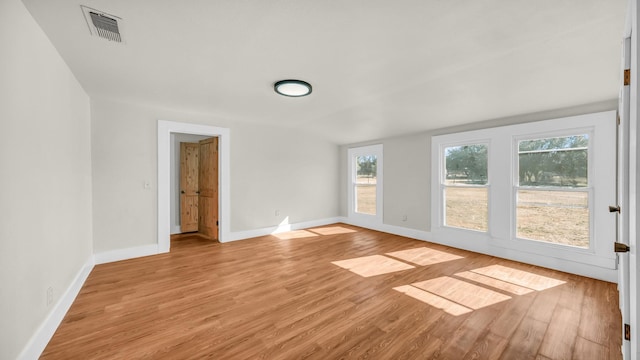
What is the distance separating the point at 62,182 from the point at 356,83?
3.08 m

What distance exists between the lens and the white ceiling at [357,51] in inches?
63.2

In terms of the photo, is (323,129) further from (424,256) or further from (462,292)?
(462,292)

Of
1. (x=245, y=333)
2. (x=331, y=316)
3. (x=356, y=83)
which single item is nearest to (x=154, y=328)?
(x=245, y=333)

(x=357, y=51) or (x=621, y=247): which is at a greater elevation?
(x=357, y=51)

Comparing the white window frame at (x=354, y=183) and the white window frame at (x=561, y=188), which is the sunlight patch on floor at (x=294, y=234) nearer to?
the white window frame at (x=354, y=183)

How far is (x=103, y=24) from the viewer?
1.77m

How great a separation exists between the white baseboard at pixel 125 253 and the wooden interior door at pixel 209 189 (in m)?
1.16

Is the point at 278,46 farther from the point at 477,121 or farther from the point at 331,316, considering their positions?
the point at 477,121

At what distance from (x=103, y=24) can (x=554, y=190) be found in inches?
208

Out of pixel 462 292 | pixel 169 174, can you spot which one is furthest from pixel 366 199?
pixel 169 174

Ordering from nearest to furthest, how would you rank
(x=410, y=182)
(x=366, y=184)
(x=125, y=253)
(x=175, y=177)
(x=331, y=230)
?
1. (x=125, y=253)
2. (x=410, y=182)
3. (x=331, y=230)
4. (x=175, y=177)
5. (x=366, y=184)

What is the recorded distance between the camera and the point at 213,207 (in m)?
5.04

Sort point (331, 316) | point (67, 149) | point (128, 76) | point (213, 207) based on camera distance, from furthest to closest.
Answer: point (213, 207)
point (128, 76)
point (67, 149)
point (331, 316)

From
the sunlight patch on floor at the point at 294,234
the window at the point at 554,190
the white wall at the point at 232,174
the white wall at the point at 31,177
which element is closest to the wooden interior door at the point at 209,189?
the white wall at the point at 232,174
